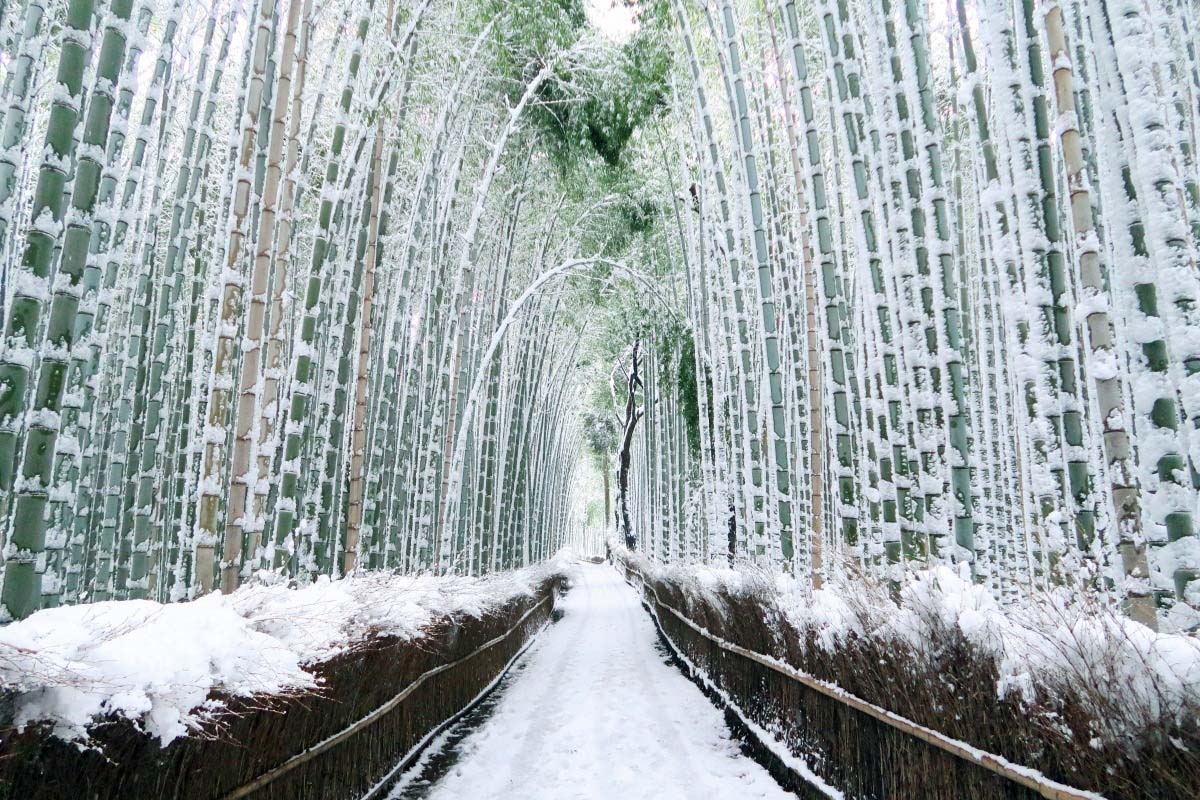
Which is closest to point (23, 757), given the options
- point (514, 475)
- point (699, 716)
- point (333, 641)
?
point (333, 641)

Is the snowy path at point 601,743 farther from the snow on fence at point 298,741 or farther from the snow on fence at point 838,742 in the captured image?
the snow on fence at point 298,741

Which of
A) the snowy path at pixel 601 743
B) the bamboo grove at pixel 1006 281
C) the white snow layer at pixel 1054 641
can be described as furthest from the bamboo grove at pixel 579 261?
the snowy path at pixel 601 743

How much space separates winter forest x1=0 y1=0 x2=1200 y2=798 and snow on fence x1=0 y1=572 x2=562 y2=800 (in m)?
0.22

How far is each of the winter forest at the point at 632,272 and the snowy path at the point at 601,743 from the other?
0.78 metres

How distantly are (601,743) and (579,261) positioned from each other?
4570 millimetres

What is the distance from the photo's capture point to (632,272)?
839cm

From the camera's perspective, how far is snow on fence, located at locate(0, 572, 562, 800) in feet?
4.19

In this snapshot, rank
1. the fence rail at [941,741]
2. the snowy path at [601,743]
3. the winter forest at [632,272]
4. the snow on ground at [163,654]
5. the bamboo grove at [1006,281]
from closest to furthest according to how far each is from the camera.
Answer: the snow on ground at [163,654]
the fence rail at [941,741]
the bamboo grove at [1006,281]
the winter forest at [632,272]
the snowy path at [601,743]

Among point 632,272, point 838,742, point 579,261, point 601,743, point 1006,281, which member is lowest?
point 601,743

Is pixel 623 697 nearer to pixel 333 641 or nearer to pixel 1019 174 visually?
pixel 333 641

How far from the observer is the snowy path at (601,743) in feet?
10.5

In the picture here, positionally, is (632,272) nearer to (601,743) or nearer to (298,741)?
(601,743)

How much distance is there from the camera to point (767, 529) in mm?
4941

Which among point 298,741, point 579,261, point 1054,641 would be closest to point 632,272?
point 579,261
